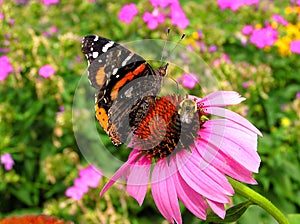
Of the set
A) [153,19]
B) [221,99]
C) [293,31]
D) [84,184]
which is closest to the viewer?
[221,99]

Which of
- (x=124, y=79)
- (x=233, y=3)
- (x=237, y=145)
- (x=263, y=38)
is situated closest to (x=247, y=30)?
(x=263, y=38)

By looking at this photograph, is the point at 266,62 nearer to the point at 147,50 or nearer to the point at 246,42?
the point at 246,42

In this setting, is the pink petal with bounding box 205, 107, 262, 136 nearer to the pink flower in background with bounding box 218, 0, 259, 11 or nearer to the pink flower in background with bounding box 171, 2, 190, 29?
the pink flower in background with bounding box 171, 2, 190, 29

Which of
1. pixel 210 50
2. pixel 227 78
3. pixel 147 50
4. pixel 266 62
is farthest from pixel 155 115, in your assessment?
pixel 266 62

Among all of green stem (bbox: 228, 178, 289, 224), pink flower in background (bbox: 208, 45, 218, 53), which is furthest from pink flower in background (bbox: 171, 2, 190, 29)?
green stem (bbox: 228, 178, 289, 224)

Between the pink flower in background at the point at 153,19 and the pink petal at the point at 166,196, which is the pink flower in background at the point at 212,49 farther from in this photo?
the pink petal at the point at 166,196

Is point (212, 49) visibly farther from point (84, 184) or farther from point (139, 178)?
point (139, 178)

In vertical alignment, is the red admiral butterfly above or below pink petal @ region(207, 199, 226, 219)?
above
